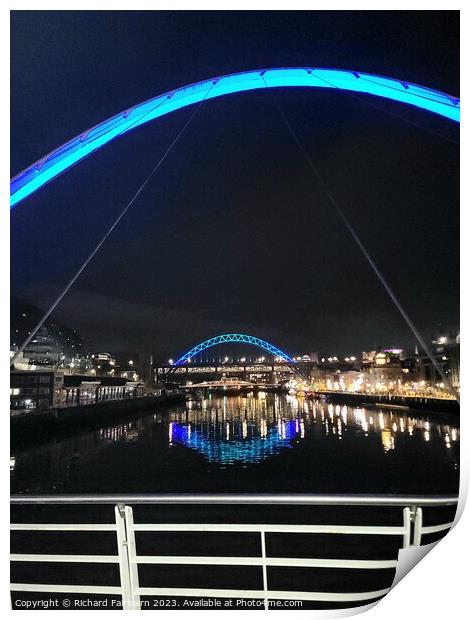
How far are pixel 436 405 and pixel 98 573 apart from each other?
19705 millimetres

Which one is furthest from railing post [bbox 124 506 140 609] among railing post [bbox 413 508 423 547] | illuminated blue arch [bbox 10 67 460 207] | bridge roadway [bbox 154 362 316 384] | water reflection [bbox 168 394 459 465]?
bridge roadway [bbox 154 362 316 384]

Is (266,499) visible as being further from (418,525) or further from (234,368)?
(234,368)

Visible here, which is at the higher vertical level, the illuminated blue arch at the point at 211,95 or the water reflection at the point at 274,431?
the illuminated blue arch at the point at 211,95

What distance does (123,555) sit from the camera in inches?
47.7

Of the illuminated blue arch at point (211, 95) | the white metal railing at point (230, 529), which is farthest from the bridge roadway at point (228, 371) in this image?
the white metal railing at point (230, 529)

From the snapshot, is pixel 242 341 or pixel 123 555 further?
pixel 242 341

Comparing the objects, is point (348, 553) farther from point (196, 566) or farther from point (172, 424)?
point (172, 424)

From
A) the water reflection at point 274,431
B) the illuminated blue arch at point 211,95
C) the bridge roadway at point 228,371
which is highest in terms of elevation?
the illuminated blue arch at point 211,95

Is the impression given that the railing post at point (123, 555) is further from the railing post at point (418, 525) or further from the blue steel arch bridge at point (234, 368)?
the blue steel arch bridge at point (234, 368)

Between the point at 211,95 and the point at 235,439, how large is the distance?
46.0ft

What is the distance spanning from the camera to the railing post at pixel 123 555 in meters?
1.16

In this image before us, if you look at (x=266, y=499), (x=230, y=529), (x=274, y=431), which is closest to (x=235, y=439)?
(x=274, y=431)

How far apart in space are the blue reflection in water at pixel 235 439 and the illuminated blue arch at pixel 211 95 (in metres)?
9.98

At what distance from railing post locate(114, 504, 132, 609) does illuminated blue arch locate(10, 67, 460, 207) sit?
1.18 metres
